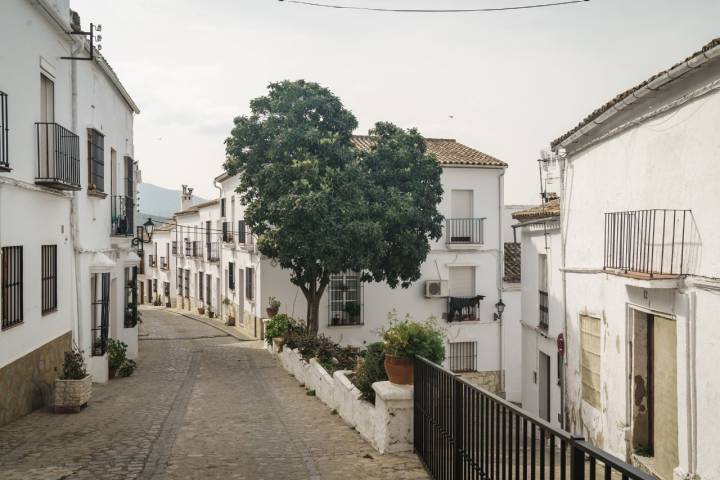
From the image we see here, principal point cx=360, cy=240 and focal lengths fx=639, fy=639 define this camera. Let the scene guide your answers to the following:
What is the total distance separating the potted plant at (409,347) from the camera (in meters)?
7.71

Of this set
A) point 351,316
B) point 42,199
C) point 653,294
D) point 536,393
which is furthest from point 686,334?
point 351,316

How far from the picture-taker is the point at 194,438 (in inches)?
375

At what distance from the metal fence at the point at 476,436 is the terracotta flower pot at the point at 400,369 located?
0.26m

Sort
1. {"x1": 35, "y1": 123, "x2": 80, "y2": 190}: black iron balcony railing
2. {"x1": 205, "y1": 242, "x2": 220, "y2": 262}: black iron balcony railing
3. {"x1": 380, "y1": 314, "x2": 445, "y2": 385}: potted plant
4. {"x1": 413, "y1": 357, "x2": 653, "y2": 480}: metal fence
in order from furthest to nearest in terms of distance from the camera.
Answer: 1. {"x1": 205, "y1": 242, "x2": 220, "y2": 262}: black iron balcony railing
2. {"x1": 35, "y1": 123, "x2": 80, "y2": 190}: black iron balcony railing
3. {"x1": 380, "y1": 314, "x2": 445, "y2": 385}: potted plant
4. {"x1": 413, "y1": 357, "x2": 653, "y2": 480}: metal fence

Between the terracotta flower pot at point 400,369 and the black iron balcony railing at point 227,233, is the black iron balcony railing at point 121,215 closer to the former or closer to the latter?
the terracotta flower pot at point 400,369

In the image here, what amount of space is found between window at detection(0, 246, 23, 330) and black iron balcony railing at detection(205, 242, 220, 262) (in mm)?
24459

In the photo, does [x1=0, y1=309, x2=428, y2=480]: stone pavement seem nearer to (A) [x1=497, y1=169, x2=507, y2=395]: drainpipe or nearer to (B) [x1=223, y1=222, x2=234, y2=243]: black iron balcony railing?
(A) [x1=497, y1=169, x2=507, y2=395]: drainpipe

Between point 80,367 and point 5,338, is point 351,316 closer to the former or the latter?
point 80,367

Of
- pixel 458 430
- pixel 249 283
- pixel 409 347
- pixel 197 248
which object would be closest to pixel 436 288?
pixel 249 283

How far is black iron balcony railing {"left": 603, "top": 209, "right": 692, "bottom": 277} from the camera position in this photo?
9.31 m

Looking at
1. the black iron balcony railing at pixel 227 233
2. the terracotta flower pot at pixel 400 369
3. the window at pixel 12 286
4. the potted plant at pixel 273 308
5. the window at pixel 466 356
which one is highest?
the black iron balcony railing at pixel 227 233

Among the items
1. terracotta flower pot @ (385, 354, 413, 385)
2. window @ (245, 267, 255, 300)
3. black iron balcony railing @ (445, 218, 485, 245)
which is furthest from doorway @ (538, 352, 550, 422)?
window @ (245, 267, 255, 300)

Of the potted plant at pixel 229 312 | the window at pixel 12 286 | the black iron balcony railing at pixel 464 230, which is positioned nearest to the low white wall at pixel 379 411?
the window at pixel 12 286

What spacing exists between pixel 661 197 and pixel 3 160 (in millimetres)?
9874
